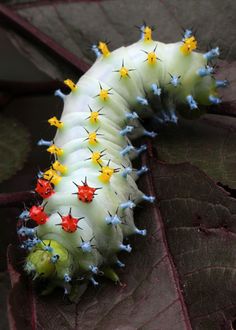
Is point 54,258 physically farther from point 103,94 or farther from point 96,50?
point 96,50

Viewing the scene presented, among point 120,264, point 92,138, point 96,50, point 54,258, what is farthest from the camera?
point 96,50

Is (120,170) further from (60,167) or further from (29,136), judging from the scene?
(29,136)

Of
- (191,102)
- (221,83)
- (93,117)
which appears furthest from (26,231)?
(221,83)

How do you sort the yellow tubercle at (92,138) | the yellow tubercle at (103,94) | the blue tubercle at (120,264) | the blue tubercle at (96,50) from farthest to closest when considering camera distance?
the blue tubercle at (96,50)
the yellow tubercle at (103,94)
the yellow tubercle at (92,138)
the blue tubercle at (120,264)

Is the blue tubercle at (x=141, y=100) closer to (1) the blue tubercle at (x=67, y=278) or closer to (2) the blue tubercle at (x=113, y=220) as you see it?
(2) the blue tubercle at (x=113, y=220)

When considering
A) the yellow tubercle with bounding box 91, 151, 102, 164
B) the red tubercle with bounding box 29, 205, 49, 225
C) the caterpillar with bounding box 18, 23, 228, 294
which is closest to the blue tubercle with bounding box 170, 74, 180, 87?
the caterpillar with bounding box 18, 23, 228, 294

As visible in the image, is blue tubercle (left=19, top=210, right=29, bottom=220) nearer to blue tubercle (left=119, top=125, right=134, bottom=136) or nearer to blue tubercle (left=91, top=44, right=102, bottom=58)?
blue tubercle (left=119, top=125, right=134, bottom=136)

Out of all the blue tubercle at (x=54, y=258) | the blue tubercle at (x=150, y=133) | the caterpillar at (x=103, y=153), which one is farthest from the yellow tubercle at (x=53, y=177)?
the blue tubercle at (x=150, y=133)
